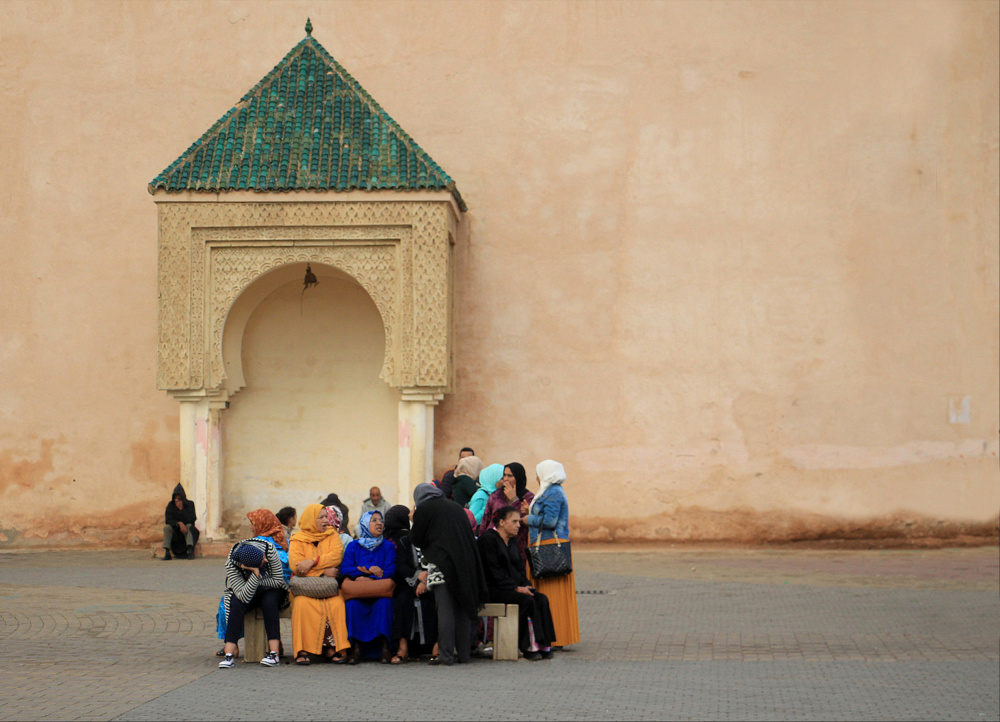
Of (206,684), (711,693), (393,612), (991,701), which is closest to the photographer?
(991,701)

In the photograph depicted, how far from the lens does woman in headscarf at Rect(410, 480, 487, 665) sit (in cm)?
796

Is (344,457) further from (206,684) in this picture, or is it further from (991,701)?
(991,701)

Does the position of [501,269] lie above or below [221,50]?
below

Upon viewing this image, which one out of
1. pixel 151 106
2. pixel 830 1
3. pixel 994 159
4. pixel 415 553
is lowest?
pixel 415 553

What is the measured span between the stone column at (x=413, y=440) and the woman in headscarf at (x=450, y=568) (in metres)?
6.72

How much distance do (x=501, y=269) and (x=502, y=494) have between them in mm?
8137

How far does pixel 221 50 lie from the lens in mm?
16906

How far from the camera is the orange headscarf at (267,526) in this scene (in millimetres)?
8117

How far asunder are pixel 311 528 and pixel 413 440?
22.3ft

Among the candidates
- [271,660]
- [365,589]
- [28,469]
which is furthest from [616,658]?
[28,469]

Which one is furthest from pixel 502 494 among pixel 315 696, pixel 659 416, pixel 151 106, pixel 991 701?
pixel 151 106

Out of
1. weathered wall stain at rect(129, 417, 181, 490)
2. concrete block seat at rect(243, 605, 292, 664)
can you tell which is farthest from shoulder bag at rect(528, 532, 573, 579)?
weathered wall stain at rect(129, 417, 181, 490)

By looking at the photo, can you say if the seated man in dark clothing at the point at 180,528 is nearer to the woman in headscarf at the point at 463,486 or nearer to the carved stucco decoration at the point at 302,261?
the carved stucco decoration at the point at 302,261

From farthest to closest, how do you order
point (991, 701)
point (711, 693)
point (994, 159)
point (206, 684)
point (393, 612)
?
point (994, 159)
point (393, 612)
point (206, 684)
point (711, 693)
point (991, 701)
